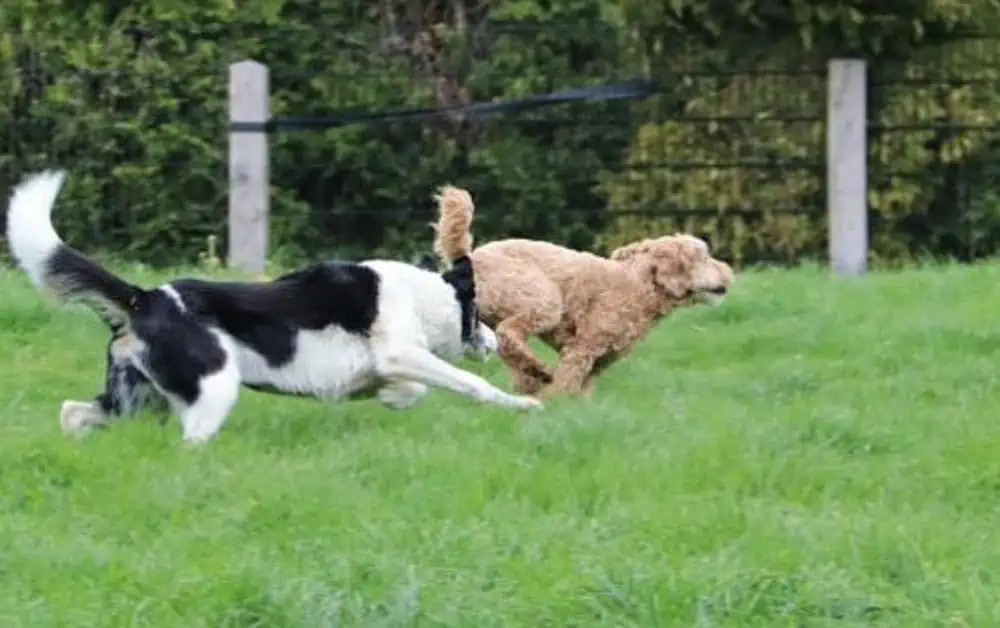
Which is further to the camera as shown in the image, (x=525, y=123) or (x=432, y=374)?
(x=525, y=123)

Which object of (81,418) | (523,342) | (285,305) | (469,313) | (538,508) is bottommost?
(538,508)

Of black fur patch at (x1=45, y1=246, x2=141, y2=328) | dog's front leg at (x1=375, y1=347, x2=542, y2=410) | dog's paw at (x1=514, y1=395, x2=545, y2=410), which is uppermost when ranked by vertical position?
black fur patch at (x1=45, y1=246, x2=141, y2=328)

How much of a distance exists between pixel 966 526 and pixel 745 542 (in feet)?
2.48

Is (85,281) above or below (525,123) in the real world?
below

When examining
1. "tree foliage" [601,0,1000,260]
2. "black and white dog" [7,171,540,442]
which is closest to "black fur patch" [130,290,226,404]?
"black and white dog" [7,171,540,442]

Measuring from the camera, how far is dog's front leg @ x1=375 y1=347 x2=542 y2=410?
7.05 m

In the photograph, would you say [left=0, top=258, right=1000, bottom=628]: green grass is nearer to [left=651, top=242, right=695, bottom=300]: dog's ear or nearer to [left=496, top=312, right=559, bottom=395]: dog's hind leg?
[left=496, top=312, right=559, bottom=395]: dog's hind leg

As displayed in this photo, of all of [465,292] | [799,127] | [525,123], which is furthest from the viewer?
[525,123]

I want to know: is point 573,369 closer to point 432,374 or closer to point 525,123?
point 432,374

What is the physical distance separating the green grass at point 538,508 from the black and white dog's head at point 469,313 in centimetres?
26

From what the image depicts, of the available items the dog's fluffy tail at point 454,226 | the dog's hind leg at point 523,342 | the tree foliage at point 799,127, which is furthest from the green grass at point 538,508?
the tree foliage at point 799,127

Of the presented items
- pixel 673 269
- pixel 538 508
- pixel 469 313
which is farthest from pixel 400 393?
pixel 538 508

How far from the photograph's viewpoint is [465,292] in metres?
7.41

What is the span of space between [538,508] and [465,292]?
1732 millimetres
